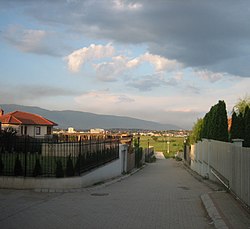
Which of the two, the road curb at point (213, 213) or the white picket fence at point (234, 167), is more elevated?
the white picket fence at point (234, 167)

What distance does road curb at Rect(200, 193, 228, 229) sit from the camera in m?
8.51

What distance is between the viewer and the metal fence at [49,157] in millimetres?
14758

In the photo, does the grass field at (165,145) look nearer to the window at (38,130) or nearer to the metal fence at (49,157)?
the window at (38,130)

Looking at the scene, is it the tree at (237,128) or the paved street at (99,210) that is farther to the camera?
the tree at (237,128)

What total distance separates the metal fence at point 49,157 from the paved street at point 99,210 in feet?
3.86

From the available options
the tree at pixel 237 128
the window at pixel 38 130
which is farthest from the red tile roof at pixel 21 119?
the tree at pixel 237 128

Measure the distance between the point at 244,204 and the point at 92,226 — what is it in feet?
14.4

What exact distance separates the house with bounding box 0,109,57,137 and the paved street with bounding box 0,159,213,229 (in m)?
44.7

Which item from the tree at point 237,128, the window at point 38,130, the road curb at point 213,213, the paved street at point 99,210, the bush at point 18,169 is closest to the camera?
the road curb at point 213,213

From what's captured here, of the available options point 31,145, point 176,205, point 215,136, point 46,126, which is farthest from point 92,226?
point 46,126

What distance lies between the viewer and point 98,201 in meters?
12.5

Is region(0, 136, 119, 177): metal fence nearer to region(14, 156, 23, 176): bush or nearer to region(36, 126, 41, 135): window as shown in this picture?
region(14, 156, 23, 176): bush

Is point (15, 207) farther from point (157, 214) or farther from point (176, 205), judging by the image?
point (176, 205)

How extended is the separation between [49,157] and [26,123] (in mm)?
44952
